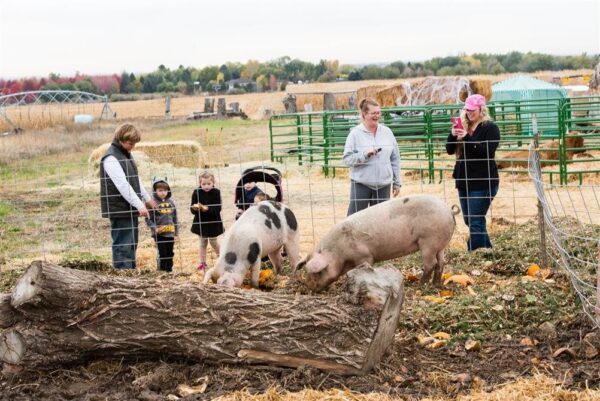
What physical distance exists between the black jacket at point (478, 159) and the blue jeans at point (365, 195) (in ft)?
2.36

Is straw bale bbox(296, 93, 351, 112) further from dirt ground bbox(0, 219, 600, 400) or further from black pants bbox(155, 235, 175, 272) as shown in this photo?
dirt ground bbox(0, 219, 600, 400)

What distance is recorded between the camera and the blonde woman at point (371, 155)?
8.39 metres

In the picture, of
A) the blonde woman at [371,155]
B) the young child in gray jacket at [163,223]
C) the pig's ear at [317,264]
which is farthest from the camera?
the young child in gray jacket at [163,223]

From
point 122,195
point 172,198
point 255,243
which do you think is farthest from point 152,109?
point 255,243

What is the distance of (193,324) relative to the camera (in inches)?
220

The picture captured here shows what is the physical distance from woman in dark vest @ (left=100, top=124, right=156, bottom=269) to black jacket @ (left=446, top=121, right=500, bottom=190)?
2.99m

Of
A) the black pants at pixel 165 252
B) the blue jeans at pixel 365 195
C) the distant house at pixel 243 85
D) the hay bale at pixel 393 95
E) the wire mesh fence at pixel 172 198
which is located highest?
the distant house at pixel 243 85

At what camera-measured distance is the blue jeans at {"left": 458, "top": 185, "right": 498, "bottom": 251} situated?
8.62 meters

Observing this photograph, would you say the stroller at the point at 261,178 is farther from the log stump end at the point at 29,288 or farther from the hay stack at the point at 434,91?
the hay stack at the point at 434,91

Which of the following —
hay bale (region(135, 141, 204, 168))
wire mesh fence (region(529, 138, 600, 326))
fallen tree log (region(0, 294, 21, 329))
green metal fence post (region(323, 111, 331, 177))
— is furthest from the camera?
hay bale (region(135, 141, 204, 168))

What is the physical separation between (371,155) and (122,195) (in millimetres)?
2341

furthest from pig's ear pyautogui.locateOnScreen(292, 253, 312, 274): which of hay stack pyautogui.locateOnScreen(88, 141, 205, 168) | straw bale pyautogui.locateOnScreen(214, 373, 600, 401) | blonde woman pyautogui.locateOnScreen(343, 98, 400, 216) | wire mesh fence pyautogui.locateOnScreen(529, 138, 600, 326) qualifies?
hay stack pyautogui.locateOnScreen(88, 141, 205, 168)

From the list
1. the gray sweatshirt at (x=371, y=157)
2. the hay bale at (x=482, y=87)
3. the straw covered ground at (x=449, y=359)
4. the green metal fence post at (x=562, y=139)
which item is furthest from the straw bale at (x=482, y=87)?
the gray sweatshirt at (x=371, y=157)

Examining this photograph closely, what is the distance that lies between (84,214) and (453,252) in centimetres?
694
